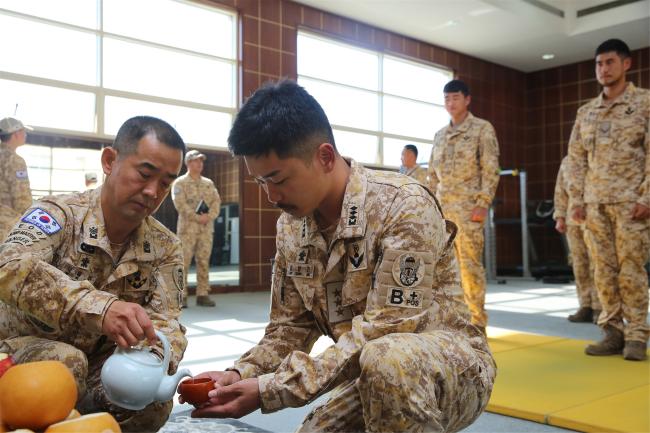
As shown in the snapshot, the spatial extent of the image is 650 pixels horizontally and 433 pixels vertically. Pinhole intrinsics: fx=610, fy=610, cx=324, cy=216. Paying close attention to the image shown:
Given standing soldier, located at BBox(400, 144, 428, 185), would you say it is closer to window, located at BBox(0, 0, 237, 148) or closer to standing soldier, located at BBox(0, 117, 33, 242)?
window, located at BBox(0, 0, 237, 148)

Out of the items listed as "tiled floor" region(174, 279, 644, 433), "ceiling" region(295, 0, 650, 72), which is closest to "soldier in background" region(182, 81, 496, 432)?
"tiled floor" region(174, 279, 644, 433)

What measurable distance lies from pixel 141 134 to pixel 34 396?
0.74 meters

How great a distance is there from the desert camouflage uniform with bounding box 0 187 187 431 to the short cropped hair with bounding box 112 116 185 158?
185 millimetres

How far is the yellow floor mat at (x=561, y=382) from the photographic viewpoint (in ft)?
6.96

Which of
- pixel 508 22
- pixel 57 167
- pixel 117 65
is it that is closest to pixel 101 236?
pixel 57 167

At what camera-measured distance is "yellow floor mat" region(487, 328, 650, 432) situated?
2.12 meters

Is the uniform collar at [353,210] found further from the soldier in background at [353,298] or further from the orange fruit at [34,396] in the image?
the orange fruit at [34,396]

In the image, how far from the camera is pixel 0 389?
1160 mm

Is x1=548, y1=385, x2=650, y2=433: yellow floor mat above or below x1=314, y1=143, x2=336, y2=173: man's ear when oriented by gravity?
below

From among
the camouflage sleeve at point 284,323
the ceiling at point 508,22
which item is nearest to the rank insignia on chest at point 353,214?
the camouflage sleeve at point 284,323

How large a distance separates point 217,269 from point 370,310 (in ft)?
19.8

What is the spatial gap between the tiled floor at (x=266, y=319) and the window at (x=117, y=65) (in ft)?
6.94

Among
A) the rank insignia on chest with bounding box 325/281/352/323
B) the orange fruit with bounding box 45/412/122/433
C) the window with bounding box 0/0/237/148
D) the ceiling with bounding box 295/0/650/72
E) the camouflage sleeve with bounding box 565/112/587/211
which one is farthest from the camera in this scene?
the ceiling with bounding box 295/0/650/72

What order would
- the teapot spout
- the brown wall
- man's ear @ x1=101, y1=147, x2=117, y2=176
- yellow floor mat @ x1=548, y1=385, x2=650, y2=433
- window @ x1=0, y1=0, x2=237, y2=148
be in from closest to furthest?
the teapot spout
man's ear @ x1=101, y1=147, x2=117, y2=176
yellow floor mat @ x1=548, y1=385, x2=650, y2=433
window @ x1=0, y1=0, x2=237, y2=148
the brown wall
